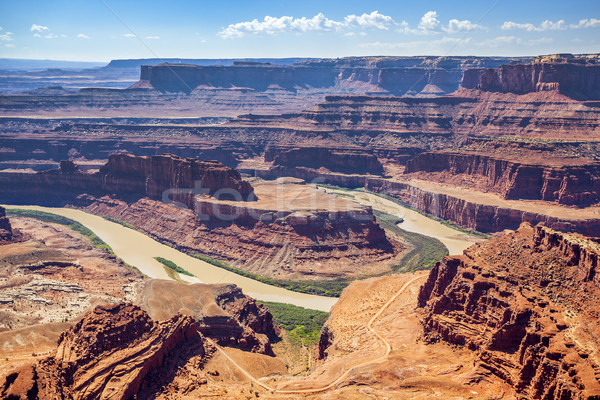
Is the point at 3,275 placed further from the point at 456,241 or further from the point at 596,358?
the point at 456,241

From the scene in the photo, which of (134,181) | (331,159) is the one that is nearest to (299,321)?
(134,181)

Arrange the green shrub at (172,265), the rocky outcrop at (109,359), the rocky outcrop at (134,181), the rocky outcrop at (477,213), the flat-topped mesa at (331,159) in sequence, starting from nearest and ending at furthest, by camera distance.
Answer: the rocky outcrop at (109,359)
the green shrub at (172,265)
the rocky outcrop at (477,213)
the rocky outcrop at (134,181)
the flat-topped mesa at (331,159)

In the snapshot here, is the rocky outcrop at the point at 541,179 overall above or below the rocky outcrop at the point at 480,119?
below

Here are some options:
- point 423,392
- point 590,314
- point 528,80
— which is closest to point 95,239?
point 423,392

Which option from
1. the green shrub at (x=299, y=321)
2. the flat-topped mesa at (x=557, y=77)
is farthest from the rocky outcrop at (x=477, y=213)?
the flat-topped mesa at (x=557, y=77)

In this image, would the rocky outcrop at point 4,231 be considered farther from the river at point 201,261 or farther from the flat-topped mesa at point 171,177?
the flat-topped mesa at point 171,177

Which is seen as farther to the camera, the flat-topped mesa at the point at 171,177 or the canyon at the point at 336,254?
the flat-topped mesa at the point at 171,177

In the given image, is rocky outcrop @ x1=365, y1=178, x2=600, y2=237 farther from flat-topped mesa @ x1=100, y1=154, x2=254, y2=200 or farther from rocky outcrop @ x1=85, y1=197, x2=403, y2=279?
flat-topped mesa @ x1=100, y1=154, x2=254, y2=200

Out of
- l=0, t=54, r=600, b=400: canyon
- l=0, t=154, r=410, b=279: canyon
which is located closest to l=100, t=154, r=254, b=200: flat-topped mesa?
l=0, t=154, r=410, b=279: canyon
